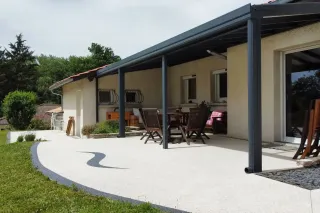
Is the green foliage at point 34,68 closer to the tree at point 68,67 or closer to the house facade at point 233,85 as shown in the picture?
the tree at point 68,67

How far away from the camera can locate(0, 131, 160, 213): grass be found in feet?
12.3

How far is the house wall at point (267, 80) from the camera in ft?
26.4

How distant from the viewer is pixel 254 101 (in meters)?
5.31

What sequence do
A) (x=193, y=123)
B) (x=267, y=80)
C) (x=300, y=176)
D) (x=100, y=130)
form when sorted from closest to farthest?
(x=300, y=176)
(x=267, y=80)
(x=193, y=123)
(x=100, y=130)

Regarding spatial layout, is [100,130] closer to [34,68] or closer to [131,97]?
[131,97]

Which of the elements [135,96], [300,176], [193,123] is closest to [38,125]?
[135,96]

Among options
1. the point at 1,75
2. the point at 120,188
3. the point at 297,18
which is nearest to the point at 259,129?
the point at 120,188

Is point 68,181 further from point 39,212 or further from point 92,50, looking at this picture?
point 92,50

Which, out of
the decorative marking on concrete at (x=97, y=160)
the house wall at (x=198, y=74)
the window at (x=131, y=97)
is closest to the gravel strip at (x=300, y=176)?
the decorative marking on concrete at (x=97, y=160)

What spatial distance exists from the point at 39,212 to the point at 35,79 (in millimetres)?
47708

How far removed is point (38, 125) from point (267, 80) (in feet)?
56.8

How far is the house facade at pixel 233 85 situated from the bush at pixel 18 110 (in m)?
5.62

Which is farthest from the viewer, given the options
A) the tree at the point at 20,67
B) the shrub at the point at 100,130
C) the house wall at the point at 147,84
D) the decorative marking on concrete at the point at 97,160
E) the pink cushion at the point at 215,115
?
the tree at the point at 20,67

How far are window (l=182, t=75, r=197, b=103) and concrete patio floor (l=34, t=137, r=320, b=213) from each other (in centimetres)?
579
